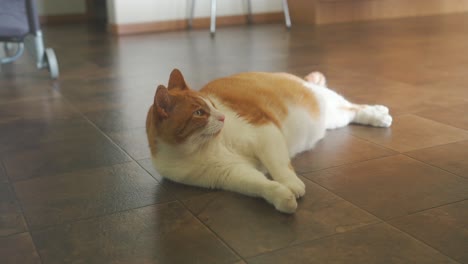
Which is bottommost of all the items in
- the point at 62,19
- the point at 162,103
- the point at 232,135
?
the point at 62,19

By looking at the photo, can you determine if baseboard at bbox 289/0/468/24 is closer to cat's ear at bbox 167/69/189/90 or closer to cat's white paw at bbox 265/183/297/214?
cat's ear at bbox 167/69/189/90

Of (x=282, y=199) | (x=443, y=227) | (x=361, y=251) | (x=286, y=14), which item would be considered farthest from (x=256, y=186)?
(x=286, y=14)

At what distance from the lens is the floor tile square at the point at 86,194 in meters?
1.52

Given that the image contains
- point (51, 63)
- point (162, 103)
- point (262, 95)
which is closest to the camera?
point (162, 103)

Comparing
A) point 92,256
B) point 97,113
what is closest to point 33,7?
point 97,113

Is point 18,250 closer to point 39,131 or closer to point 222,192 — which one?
point 222,192

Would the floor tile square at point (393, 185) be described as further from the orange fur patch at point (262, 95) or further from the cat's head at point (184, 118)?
the cat's head at point (184, 118)

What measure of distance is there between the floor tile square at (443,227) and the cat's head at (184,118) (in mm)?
523

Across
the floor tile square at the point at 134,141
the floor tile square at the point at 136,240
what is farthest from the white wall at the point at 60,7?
the floor tile square at the point at 136,240

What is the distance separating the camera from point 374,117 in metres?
2.18

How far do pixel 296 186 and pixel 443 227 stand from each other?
1.26ft

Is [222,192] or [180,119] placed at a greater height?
[180,119]

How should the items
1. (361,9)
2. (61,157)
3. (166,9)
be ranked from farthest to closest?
(361,9), (166,9), (61,157)

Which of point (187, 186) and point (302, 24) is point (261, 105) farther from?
point (302, 24)
